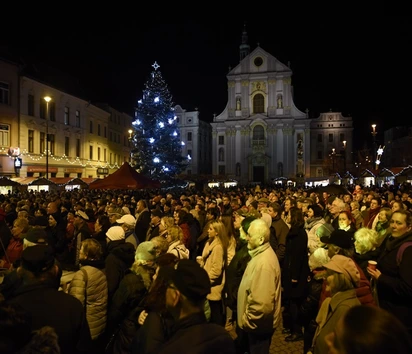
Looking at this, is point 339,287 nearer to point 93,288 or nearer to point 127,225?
point 93,288

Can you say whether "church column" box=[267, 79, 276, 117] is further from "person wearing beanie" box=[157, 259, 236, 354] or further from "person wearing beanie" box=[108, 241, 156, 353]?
"person wearing beanie" box=[157, 259, 236, 354]

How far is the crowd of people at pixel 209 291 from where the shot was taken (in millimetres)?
2146

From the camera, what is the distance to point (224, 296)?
5.71 m

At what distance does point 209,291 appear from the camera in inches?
102

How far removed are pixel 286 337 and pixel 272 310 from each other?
2.35 meters

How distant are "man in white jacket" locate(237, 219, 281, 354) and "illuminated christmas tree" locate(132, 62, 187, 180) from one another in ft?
99.1

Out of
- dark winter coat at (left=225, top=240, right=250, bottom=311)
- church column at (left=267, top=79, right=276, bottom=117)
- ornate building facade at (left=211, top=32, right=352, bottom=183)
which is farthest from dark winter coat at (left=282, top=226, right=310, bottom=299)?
church column at (left=267, top=79, right=276, bottom=117)

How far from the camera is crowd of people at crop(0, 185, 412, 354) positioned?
2146 mm

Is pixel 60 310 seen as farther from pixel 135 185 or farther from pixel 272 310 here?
pixel 135 185

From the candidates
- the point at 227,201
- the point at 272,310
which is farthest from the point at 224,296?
the point at 227,201

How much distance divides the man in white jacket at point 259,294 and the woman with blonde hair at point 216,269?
921 millimetres

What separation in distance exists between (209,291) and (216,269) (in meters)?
2.69

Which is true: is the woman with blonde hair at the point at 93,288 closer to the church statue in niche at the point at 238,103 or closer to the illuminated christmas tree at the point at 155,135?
the illuminated christmas tree at the point at 155,135

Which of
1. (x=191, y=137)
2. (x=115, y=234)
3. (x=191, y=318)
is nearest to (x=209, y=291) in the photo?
(x=191, y=318)
